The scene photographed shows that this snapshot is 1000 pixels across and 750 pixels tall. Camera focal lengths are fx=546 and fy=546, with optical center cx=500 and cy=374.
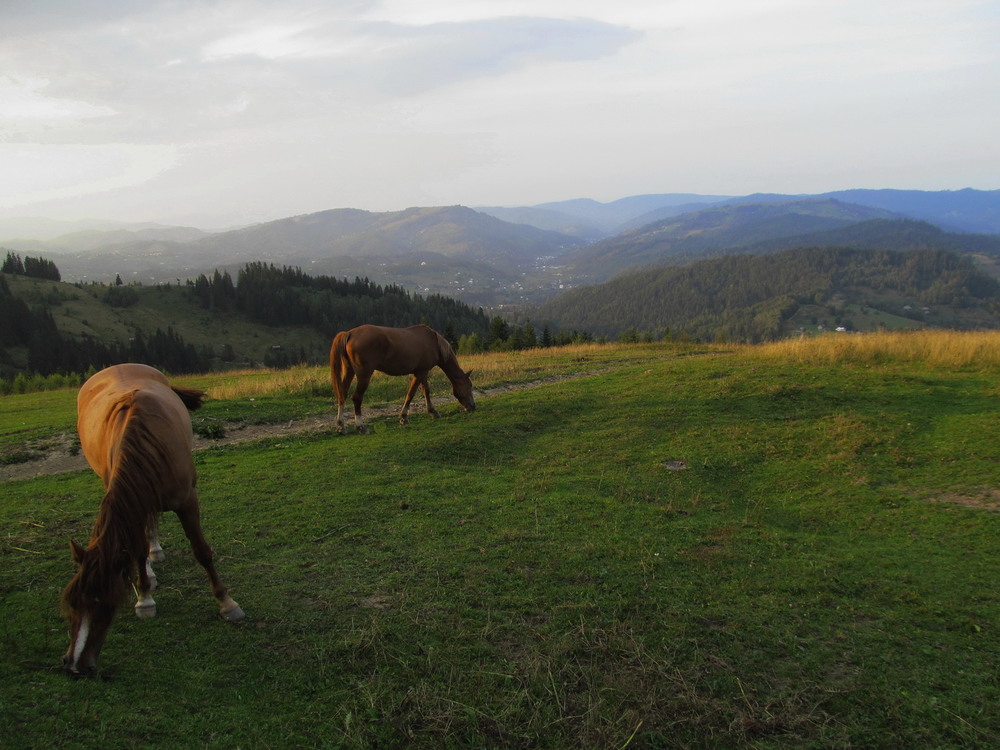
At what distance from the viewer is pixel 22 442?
10.9 m

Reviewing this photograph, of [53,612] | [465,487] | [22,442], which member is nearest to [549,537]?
[465,487]

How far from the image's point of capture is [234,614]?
4516 millimetres

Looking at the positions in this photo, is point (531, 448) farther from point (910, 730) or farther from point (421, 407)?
point (910, 730)

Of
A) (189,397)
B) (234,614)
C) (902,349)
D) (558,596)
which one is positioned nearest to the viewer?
(234,614)

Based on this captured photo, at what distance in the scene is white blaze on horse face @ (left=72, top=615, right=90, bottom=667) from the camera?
3.54m

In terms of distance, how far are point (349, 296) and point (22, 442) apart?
104178mm

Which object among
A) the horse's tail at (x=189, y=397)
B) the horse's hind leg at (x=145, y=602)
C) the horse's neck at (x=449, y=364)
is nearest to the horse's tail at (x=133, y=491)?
the horse's hind leg at (x=145, y=602)

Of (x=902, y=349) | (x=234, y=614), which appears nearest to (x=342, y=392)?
(x=234, y=614)

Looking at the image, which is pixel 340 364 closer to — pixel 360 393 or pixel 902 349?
pixel 360 393

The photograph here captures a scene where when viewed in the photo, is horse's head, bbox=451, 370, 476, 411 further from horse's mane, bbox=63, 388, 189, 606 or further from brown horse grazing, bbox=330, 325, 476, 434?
horse's mane, bbox=63, 388, 189, 606

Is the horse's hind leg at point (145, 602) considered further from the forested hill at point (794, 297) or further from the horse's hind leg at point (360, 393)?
the forested hill at point (794, 297)

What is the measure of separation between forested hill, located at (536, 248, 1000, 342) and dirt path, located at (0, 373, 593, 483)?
116 m

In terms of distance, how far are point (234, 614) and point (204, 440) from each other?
7945mm

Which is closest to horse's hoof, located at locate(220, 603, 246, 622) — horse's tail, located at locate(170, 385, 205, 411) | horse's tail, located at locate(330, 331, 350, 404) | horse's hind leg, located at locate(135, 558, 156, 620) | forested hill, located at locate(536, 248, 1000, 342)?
horse's hind leg, located at locate(135, 558, 156, 620)
